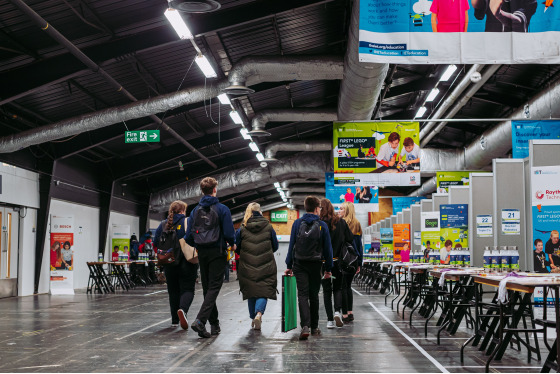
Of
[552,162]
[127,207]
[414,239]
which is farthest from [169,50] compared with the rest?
[127,207]

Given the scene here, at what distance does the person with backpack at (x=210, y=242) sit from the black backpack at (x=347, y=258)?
1784mm

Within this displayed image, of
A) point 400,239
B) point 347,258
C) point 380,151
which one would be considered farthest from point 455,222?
point 400,239

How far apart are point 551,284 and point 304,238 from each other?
3352mm

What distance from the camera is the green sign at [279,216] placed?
156 ft

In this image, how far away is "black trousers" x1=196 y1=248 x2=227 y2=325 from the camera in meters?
7.58

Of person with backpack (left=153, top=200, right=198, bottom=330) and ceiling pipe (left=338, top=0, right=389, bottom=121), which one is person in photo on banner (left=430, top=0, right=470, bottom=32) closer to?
ceiling pipe (left=338, top=0, right=389, bottom=121)

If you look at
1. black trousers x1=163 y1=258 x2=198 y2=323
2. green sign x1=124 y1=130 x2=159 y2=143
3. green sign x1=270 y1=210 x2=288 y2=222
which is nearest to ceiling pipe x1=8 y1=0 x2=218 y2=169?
Result: green sign x1=124 y1=130 x2=159 y2=143

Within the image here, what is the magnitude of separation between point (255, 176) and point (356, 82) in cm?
1262

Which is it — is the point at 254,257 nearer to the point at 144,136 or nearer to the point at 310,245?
the point at 310,245

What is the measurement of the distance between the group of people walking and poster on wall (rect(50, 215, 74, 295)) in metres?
9.13

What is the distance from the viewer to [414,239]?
18531mm

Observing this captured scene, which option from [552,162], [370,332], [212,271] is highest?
[552,162]

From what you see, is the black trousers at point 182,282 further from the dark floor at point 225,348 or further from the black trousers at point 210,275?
the black trousers at point 210,275

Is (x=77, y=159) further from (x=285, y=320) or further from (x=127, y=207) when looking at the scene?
(x=285, y=320)
